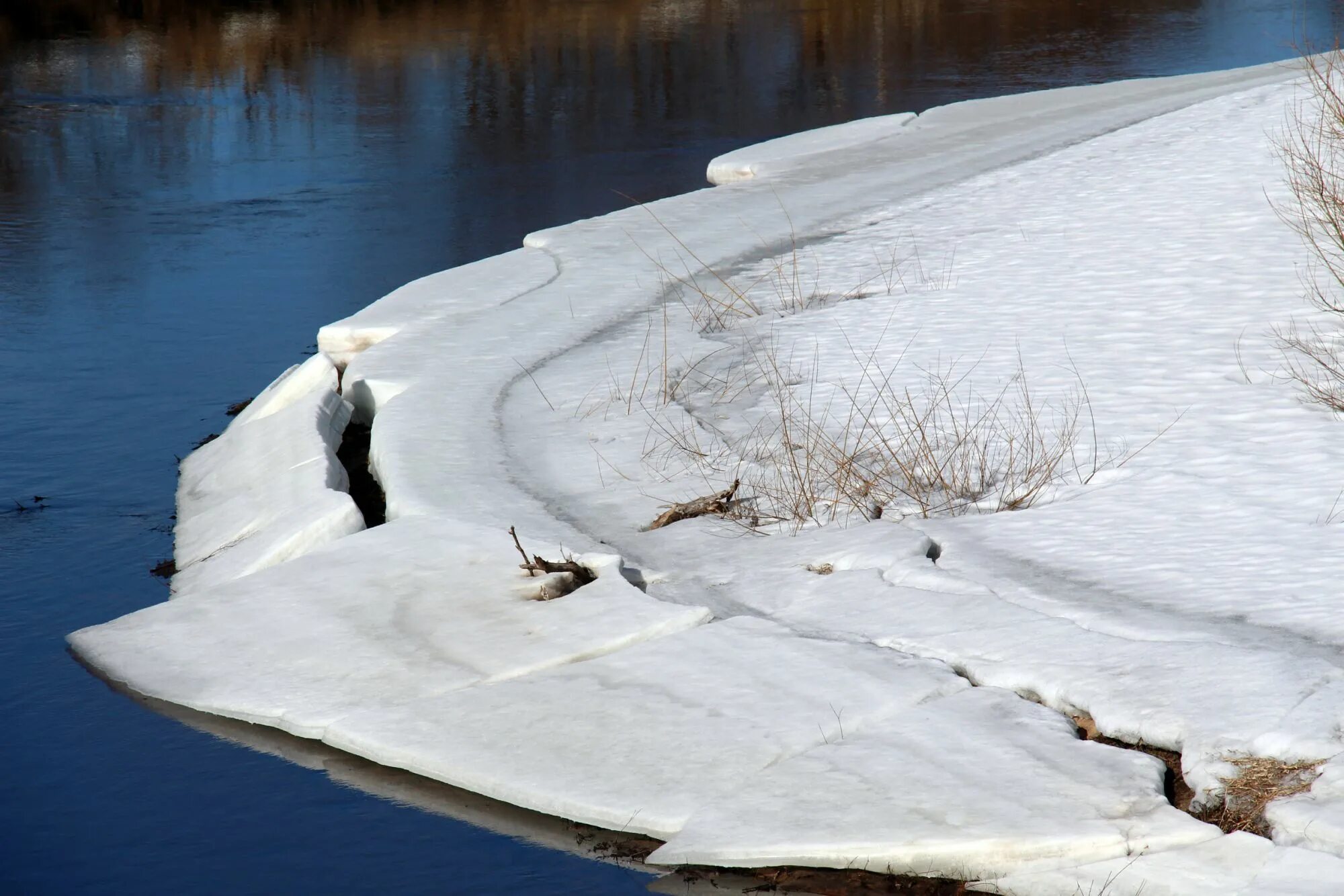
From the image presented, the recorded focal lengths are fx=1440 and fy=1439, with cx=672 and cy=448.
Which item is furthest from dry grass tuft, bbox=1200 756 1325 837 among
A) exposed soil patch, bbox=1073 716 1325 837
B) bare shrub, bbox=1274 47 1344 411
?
bare shrub, bbox=1274 47 1344 411

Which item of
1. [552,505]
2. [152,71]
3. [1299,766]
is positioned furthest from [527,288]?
[152,71]

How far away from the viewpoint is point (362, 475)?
5855mm

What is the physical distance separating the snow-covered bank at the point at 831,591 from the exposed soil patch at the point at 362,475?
0.74 feet

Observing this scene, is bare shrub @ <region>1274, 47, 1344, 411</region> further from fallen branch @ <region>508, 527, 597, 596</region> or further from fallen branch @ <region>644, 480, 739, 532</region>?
fallen branch @ <region>508, 527, 597, 596</region>

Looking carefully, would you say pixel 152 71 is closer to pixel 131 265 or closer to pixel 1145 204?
pixel 131 265

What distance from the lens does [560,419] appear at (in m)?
5.71

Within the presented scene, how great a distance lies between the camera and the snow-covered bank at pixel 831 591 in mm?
3139

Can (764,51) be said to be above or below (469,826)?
above

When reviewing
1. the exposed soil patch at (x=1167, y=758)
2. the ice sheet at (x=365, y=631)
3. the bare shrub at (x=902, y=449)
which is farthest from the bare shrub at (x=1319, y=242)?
the ice sheet at (x=365, y=631)

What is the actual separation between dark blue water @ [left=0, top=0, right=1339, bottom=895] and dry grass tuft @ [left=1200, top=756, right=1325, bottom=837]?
1.25m

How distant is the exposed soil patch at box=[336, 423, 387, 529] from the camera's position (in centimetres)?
544

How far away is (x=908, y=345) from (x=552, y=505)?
2175 millimetres

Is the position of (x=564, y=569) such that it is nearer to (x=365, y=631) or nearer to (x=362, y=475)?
(x=365, y=631)

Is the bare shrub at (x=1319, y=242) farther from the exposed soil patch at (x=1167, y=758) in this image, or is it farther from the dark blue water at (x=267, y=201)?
the dark blue water at (x=267, y=201)
